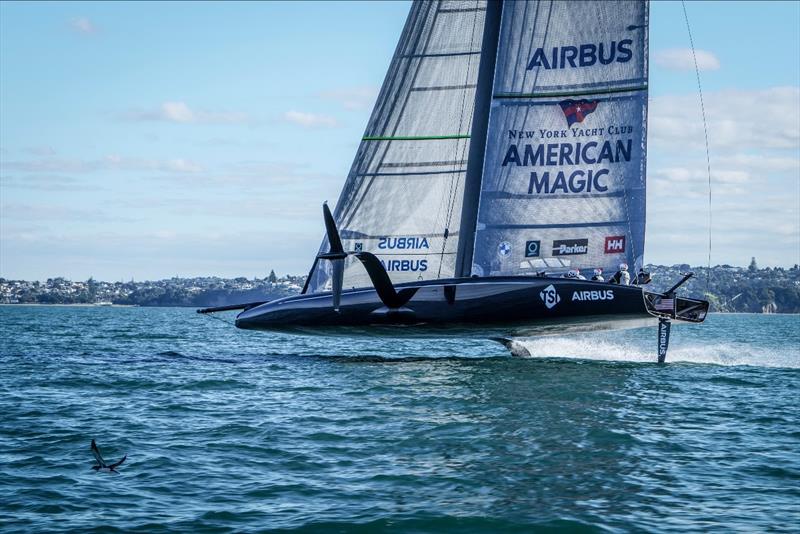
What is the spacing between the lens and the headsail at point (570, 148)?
21.6 m

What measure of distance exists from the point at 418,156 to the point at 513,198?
2.62 meters

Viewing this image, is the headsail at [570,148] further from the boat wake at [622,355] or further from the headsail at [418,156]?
the boat wake at [622,355]

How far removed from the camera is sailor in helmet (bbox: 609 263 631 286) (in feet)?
69.3

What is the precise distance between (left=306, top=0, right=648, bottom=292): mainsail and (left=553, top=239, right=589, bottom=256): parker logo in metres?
0.02

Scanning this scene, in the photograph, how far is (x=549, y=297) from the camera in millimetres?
20094

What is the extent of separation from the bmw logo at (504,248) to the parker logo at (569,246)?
38.6 inches

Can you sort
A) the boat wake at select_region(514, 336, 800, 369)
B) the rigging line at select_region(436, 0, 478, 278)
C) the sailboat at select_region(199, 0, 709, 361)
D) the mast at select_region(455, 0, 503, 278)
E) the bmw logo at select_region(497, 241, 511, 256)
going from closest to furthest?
1. the sailboat at select_region(199, 0, 709, 361)
2. the bmw logo at select_region(497, 241, 511, 256)
3. the mast at select_region(455, 0, 503, 278)
4. the rigging line at select_region(436, 0, 478, 278)
5. the boat wake at select_region(514, 336, 800, 369)

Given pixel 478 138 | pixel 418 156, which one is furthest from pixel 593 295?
pixel 418 156

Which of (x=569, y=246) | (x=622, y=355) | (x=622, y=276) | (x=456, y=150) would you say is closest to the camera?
(x=622, y=276)

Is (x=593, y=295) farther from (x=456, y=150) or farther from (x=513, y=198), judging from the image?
(x=456, y=150)

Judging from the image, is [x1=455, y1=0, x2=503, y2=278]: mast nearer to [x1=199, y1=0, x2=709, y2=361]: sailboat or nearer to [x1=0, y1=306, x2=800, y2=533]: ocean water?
[x1=199, y1=0, x2=709, y2=361]: sailboat

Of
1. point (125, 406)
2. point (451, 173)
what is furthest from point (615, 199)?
point (125, 406)

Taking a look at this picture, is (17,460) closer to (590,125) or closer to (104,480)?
(104,480)

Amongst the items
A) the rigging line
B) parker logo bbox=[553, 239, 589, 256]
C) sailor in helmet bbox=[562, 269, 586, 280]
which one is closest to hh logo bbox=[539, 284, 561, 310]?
sailor in helmet bbox=[562, 269, 586, 280]
